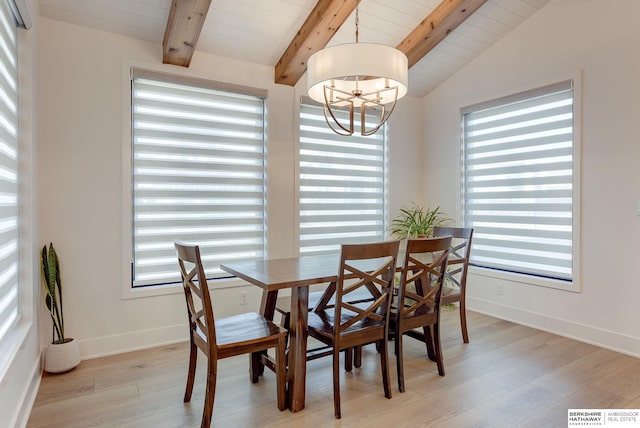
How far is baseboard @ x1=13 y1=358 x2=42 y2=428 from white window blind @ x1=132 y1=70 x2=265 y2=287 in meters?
0.91

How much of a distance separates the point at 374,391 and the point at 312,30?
285 cm

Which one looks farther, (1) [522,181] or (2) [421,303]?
(1) [522,181]

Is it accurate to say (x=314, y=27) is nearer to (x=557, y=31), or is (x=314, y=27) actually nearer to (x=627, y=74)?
(x=557, y=31)

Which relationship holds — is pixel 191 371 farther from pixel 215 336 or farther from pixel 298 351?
pixel 298 351

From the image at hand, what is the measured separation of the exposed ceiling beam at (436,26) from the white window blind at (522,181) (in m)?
0.98

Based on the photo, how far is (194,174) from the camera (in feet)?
11.2

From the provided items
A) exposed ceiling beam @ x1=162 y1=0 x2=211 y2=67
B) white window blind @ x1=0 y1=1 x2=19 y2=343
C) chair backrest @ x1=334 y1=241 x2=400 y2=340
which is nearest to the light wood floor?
chair backrest @ x1=334 y1=241 x2=400 y2=340

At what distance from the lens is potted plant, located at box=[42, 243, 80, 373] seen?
104 inches

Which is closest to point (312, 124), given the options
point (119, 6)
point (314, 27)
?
point (314, 27)

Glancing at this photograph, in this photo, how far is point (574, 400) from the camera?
2.32 m

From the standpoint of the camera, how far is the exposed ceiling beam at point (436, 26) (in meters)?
3.30

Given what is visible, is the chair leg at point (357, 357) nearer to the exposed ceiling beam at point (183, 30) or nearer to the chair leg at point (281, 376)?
the chair leg at point (281, 376)

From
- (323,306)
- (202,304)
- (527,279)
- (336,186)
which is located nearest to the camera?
(202,304)
